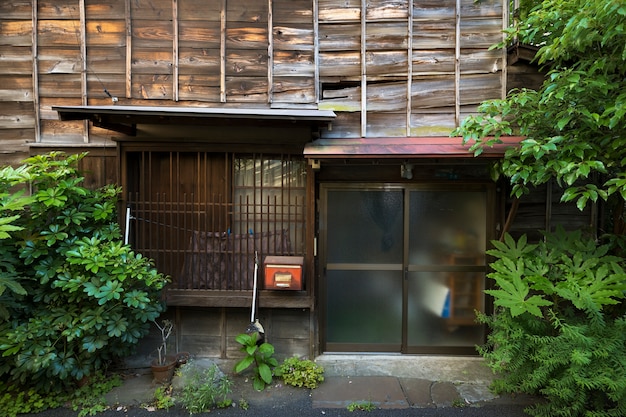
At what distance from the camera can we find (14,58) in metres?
4.67

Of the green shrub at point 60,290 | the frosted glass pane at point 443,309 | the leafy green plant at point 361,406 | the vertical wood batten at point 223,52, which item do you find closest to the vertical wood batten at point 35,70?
the green shrub at point 60,290

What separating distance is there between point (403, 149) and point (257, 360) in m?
3.11

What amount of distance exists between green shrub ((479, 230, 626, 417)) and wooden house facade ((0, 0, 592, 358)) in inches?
41.6

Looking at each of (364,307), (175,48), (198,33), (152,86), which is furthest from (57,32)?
(364,307)

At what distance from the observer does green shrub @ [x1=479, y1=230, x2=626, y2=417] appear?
318cm

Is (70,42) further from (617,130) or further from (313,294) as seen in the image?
(617,130)

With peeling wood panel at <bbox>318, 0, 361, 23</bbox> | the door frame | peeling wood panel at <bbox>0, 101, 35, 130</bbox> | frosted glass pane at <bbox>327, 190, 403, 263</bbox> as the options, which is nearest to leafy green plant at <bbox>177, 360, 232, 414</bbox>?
the door frame

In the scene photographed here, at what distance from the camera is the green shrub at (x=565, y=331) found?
10.4 feet

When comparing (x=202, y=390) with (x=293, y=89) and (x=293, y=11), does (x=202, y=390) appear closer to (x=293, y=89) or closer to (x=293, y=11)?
(x=293, y=89)

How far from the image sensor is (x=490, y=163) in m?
4.18

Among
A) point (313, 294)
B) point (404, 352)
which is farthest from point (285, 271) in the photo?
point (404, 352)

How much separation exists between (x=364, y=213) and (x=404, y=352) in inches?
80.8

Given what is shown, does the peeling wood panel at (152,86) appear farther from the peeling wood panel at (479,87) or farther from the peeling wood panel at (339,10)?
the peeling wood panel at (479,87)

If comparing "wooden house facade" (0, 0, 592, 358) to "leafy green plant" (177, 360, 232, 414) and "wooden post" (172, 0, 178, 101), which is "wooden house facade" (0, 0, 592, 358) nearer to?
"wooden post" (172, 0, 178, 101)
